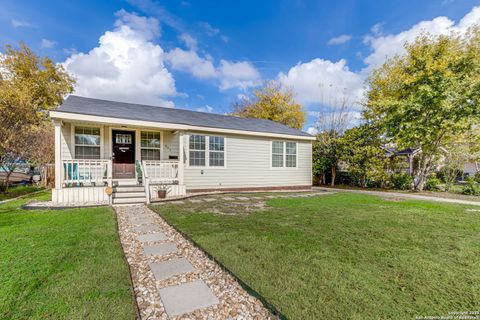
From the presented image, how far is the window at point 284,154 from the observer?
1130cm

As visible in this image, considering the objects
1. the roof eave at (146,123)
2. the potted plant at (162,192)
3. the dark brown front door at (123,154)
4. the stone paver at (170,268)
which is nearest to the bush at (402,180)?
the roof eave at (146,123)

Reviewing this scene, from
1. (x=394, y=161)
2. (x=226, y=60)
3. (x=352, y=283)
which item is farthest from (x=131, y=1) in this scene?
(x=394, y=161)

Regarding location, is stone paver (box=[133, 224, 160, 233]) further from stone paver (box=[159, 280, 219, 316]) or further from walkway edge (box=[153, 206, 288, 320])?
stone paver (box=[159, 280, 219, 316])

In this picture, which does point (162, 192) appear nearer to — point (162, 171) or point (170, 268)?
point (162, 171)

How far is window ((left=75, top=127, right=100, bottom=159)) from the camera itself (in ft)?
26.1

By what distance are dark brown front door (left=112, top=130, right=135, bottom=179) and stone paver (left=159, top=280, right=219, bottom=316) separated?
729cm

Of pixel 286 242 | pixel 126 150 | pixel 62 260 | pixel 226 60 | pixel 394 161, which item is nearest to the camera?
pixel 62 260

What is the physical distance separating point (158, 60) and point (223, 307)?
18082 mm

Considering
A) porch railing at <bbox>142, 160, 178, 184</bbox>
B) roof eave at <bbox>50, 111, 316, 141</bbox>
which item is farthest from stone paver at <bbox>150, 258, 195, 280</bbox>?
roof eave at <bbox>50, 111, 316, 141</bbox>

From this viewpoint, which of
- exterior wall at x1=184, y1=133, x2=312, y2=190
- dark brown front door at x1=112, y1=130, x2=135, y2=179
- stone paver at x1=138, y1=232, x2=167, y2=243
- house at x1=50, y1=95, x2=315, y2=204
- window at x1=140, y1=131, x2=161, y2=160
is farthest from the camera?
exterior wall at x1=184, y1=133, x2=312, y2=190

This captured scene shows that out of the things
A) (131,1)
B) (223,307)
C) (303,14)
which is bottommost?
(223,307)

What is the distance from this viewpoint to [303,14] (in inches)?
479

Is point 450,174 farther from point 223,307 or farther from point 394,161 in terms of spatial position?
point 223,307

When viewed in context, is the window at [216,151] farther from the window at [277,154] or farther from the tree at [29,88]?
the tree at [29,88]
